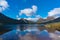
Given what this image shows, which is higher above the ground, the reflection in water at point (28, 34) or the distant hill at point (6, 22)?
the distant hill at point (6, 22)

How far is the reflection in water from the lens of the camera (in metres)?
2.12

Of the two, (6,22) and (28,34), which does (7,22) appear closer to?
(6,22)

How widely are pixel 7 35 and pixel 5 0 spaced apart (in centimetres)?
46

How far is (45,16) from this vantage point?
215 cm

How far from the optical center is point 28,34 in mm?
2143

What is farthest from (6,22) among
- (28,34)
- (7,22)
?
(28,34)

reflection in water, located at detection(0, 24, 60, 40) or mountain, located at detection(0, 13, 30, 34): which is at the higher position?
mountain, located at detection(0, 13, 30, 34)

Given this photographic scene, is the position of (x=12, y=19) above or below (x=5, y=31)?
above

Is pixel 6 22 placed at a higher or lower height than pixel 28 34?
higher

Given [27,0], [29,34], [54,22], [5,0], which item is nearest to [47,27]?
[54,22]

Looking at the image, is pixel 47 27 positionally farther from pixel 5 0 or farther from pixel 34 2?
pixel 5 0

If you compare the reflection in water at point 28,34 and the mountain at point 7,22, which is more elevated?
the mountain at point 7,22

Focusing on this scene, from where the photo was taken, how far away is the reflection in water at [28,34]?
6.97ft

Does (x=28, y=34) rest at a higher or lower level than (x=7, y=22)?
lower
